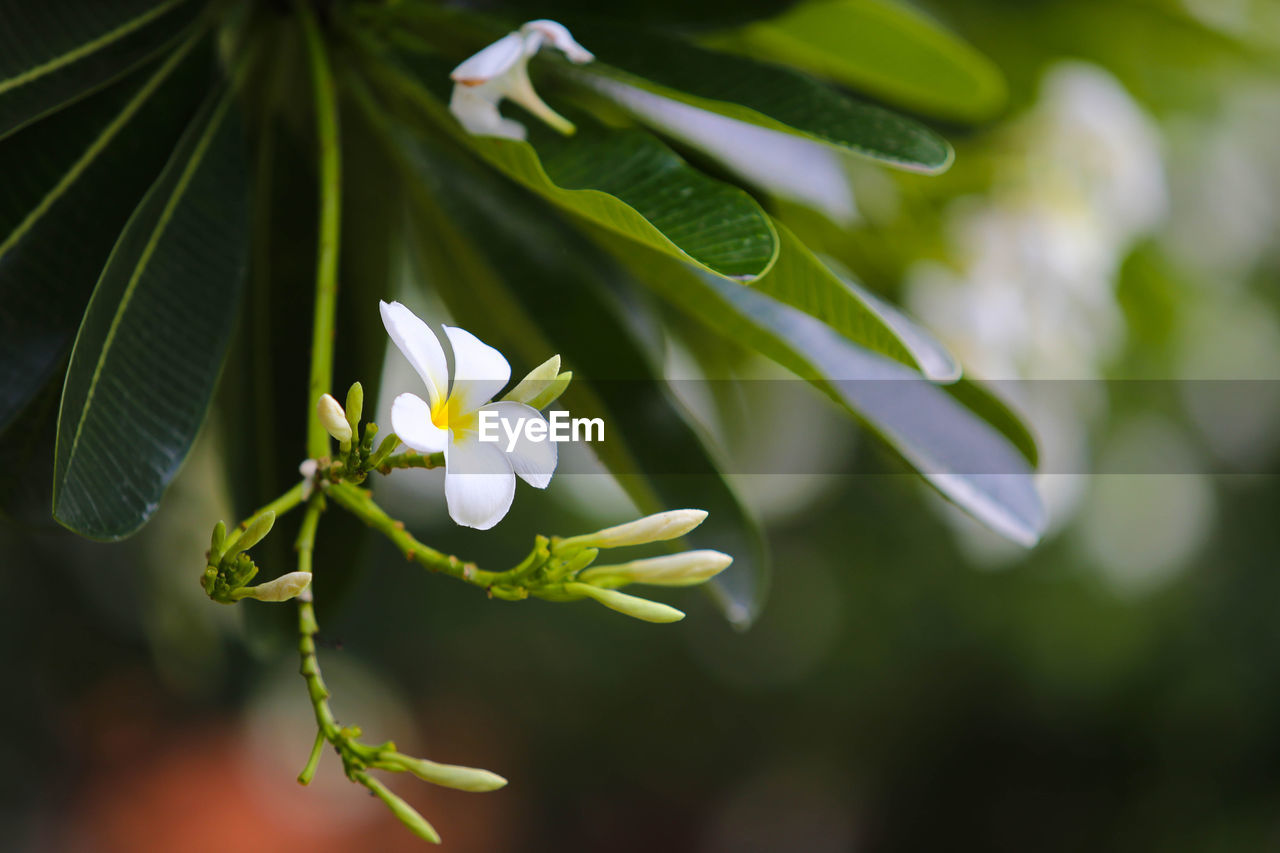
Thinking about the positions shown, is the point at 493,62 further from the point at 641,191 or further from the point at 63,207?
the point at 63,207

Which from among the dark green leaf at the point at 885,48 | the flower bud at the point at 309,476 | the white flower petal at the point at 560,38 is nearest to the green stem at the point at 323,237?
the flower bud at the point at 309,476

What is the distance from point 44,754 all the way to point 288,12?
205 centimetres

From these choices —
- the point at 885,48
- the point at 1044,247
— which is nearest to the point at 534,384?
the point at 885,48

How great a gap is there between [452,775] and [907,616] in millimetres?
4167

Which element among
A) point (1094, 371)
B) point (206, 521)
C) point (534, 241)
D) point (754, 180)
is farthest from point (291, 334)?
point (1094, 371)

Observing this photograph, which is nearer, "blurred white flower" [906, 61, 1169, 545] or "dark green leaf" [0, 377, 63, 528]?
"dark green leaf" [0, 377, 63, 528]

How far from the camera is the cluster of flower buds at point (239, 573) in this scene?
10.5 inches

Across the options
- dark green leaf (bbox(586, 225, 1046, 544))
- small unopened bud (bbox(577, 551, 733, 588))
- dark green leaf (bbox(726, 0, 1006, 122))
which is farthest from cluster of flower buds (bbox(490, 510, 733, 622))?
dark green leaf (bbox(726, 0, 1006, 122))

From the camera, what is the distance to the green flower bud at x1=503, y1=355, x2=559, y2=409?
28cm

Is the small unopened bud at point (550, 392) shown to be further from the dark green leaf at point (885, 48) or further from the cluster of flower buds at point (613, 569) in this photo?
the dark green leaf at point (885, 48)

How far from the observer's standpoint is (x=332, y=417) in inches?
10.6

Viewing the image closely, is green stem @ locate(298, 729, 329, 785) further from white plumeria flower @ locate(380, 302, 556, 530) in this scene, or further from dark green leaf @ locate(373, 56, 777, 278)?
dark green leaf @ locate(373, 56, 777, 278)

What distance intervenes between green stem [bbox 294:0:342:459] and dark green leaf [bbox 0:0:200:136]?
0.06 meters

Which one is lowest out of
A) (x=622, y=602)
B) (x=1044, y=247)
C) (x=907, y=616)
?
(x=907, y=616)
